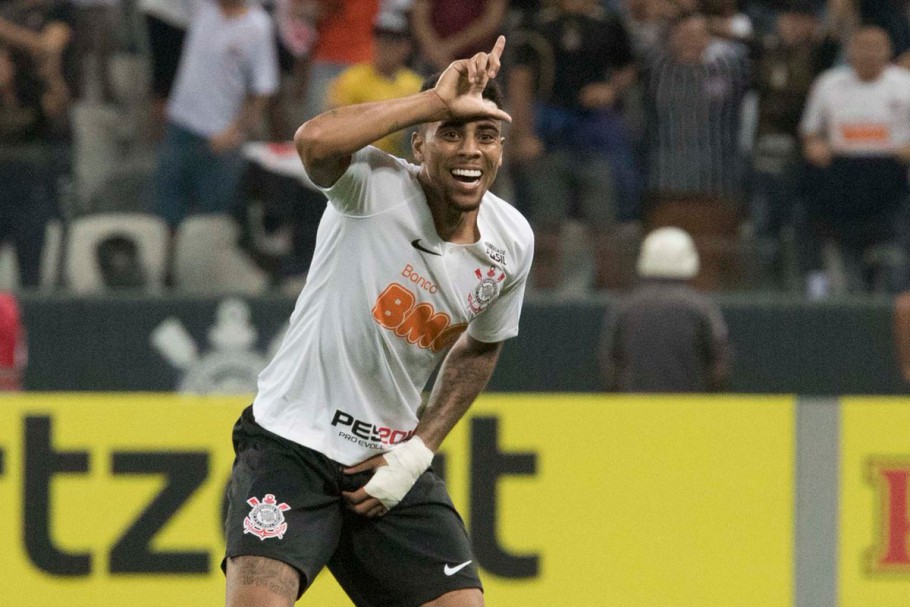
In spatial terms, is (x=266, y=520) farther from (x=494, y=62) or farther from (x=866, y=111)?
(x=866, y=111)

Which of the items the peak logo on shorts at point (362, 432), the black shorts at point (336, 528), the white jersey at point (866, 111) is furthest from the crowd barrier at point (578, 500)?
the white jersey at point (866, 111)

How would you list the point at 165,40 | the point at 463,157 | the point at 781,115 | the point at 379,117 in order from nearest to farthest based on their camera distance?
1. the point at 379,117
2. the point at 463,157
3. the point at 165,40
4. the point at 781,115

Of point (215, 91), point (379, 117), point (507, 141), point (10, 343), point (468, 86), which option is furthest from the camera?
point (215, 91)

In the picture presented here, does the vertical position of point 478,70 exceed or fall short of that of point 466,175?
it exceeds it

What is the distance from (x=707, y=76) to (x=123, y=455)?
4.76 meters

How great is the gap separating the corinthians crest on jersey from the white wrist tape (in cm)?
42

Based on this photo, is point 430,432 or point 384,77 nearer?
point 430,432

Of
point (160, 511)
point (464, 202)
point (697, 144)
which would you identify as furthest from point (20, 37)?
point (464, 202)

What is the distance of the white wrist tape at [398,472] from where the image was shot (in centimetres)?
434

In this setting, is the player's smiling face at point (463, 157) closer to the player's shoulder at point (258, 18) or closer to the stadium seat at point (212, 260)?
the stadium seat at point (212, 260)

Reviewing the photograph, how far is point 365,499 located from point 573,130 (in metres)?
6.15

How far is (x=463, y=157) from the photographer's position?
414 centimetres

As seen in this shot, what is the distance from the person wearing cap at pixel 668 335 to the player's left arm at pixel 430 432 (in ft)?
13.8

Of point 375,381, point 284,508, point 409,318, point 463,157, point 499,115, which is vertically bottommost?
point 284,508
